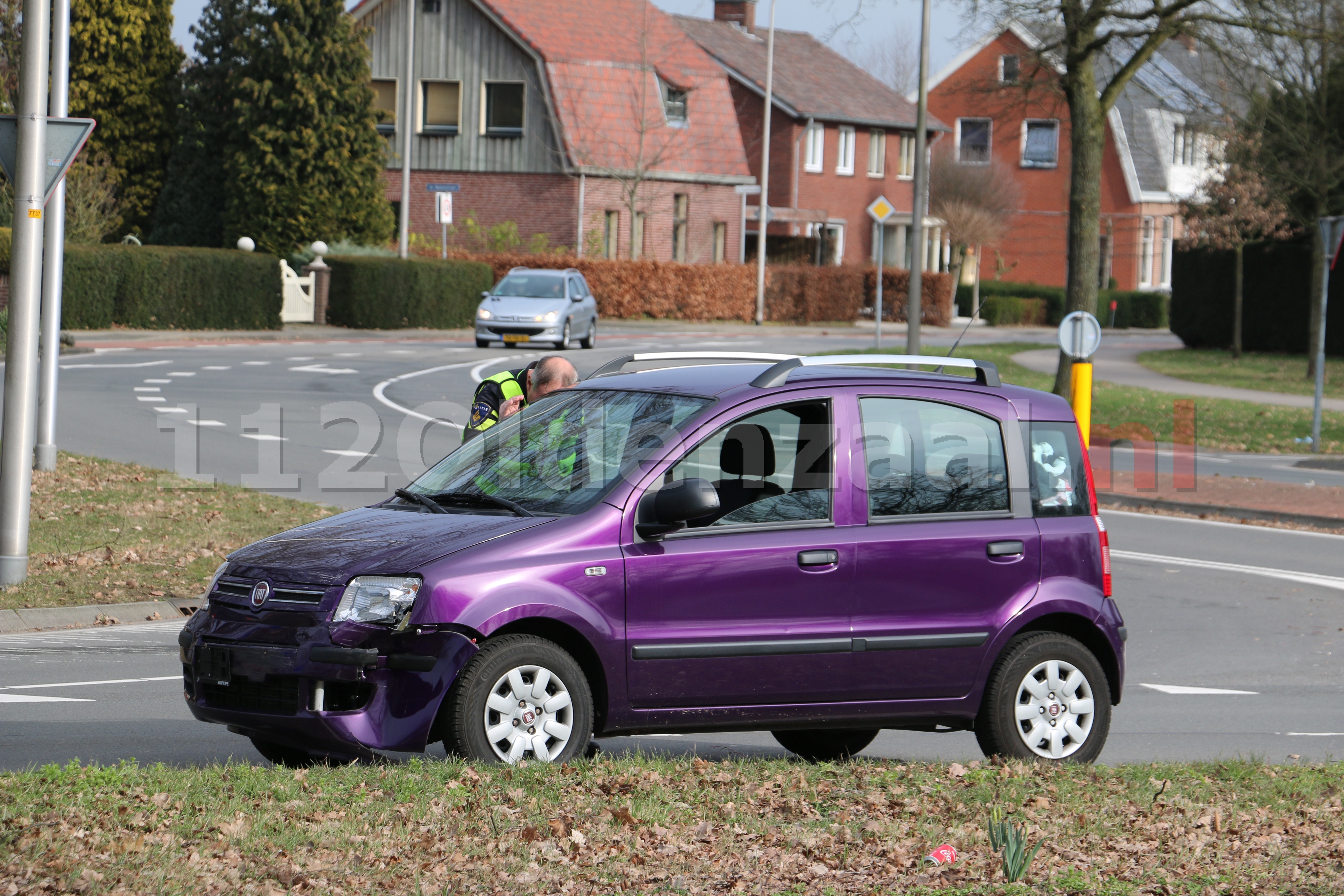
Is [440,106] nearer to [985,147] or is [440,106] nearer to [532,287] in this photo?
[532,287]

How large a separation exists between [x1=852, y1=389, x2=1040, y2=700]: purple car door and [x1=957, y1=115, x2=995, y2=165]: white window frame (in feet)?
228

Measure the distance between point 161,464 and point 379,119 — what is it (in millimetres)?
40247

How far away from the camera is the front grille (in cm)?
617

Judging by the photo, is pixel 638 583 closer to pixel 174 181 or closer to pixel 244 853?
pixel 244 853

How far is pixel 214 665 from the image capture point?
6.36 meters

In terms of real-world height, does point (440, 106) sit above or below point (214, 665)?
above

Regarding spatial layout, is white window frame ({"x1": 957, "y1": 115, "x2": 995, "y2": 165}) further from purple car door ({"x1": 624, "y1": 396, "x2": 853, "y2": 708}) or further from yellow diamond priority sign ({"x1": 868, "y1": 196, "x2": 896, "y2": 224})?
purple car door ({"x1": 624, "y1": 396, "x2": 853, "y2": 708})

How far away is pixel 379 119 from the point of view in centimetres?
5625

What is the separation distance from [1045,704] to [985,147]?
73.2 meters

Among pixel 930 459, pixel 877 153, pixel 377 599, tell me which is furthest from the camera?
pixel 877 153

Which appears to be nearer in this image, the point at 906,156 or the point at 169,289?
the point at 169,289

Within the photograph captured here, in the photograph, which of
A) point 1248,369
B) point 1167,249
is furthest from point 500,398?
point 1167,249

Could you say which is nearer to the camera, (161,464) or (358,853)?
(358,853)

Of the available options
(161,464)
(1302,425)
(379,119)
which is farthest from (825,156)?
(161,464)
